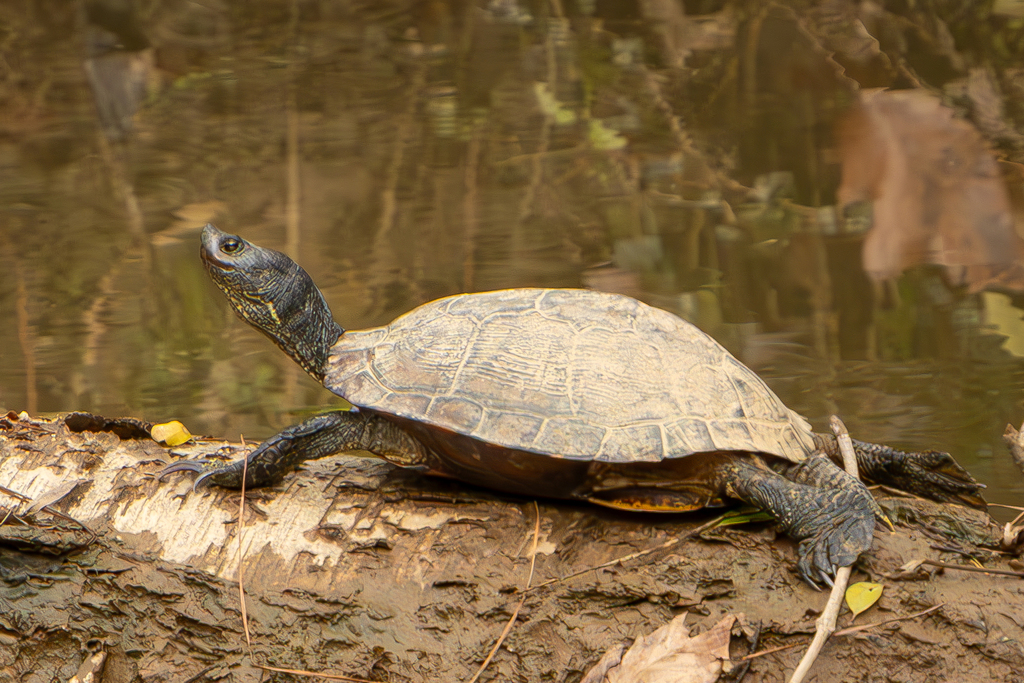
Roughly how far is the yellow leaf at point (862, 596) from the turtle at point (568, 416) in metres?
0.05

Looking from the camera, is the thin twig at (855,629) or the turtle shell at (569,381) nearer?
the thin twig at (855,629)

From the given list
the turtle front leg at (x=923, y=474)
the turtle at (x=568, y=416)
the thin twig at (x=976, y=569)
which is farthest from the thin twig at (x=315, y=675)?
the turtle front leg at (x=923, y=474)

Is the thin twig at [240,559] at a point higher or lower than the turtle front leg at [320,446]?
lower

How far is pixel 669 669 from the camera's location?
3.62ft

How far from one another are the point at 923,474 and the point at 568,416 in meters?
0.88

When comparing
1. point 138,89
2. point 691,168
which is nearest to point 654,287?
point 691,168

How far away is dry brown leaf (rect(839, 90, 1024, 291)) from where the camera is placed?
311 cm

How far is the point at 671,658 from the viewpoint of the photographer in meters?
1.12

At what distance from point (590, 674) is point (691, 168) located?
9.08ft

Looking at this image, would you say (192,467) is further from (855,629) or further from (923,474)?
(923,474)

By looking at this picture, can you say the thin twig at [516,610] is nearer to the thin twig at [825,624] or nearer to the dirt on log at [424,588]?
the dirt on log at [424,588]

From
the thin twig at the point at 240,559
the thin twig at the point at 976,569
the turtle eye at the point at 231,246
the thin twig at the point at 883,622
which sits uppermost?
the turtle eye at the point at 231,246

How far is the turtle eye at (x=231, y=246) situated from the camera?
62.8 inches

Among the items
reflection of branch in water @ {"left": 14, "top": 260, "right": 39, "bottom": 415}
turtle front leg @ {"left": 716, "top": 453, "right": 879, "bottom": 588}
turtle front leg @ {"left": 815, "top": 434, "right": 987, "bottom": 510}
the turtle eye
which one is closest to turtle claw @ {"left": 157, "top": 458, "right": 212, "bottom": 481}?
the turtle eye
